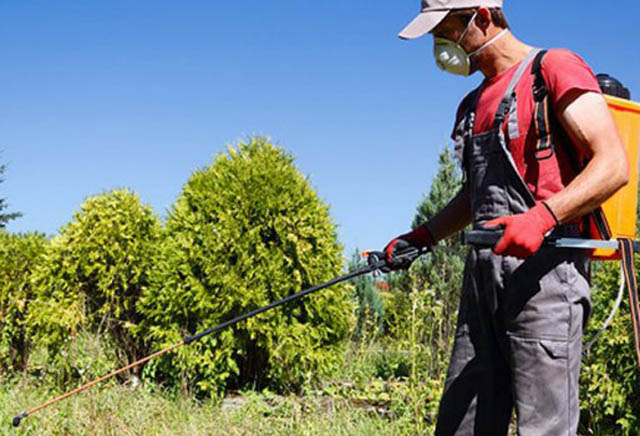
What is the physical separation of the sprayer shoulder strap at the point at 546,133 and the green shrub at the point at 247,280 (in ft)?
11.0

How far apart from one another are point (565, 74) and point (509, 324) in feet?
2.54

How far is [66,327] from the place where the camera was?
5730 mm

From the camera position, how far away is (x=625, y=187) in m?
2.30

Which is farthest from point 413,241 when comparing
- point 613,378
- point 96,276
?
point 96,276

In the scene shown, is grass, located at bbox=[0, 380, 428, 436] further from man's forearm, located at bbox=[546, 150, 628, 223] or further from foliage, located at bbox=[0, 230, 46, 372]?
man's forearm, located at bbox=[546, 150, 628, 223]

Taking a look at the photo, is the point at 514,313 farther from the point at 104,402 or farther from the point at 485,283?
the point at 104,402

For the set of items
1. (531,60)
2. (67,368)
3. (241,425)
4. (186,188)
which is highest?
(186,188)

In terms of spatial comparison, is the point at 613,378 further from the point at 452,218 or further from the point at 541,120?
the point at 541,120

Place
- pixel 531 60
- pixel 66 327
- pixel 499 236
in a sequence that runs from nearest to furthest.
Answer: pixel 499 236 < pixel 531 60 < pixel 66 327

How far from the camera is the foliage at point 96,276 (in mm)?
5793

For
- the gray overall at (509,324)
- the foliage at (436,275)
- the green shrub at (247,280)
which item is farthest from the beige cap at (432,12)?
the foliage at (436,275)

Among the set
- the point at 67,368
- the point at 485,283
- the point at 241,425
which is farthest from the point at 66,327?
the point at 485,283

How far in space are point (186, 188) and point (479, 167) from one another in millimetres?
3764

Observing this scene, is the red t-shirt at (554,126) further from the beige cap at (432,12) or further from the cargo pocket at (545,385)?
the cargo pocket at (545,385)
